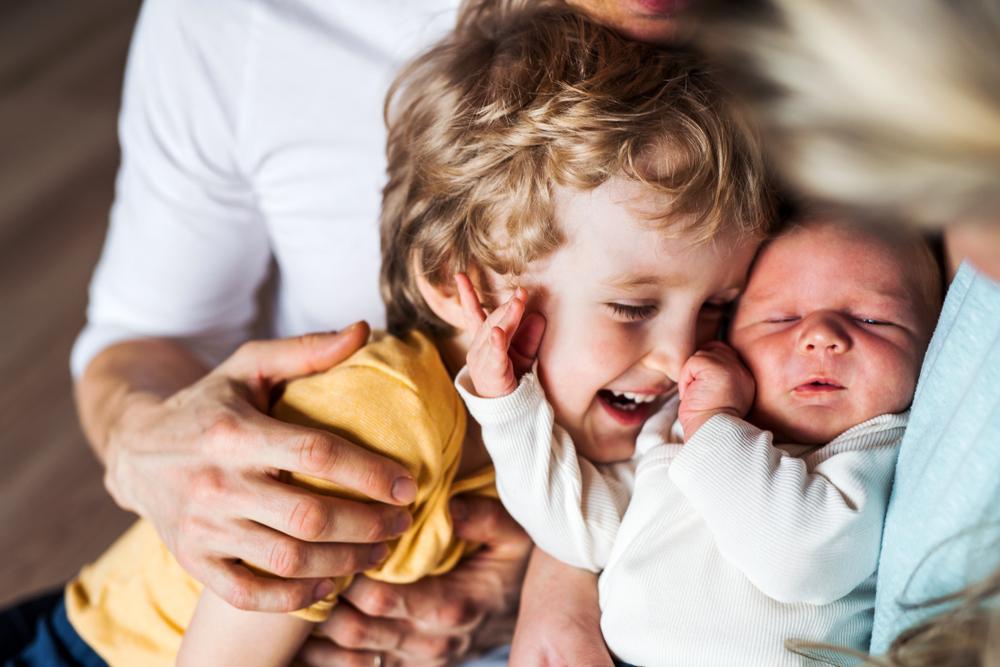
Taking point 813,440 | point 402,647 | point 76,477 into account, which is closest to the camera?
point 813,440

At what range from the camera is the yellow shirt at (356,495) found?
3.31 ft

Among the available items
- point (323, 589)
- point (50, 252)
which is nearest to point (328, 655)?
point (323, 589)

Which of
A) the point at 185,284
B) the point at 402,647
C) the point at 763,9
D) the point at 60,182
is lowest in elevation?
the point at 60,182

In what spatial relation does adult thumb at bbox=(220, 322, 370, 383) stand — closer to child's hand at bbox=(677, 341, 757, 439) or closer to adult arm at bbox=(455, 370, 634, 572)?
adult arm at bbox=(455, 370, 634, 572)

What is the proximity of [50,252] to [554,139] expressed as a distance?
78.1 inches

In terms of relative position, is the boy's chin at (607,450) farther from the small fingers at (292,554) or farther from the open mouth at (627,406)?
the small fingers at (292,554)

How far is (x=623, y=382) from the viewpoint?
104 cm

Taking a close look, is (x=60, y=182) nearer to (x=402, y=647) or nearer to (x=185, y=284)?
(x=185, y=284)

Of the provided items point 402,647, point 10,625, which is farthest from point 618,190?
point 10,625

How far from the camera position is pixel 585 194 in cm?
94

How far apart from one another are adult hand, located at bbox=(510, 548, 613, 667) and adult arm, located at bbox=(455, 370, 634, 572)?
1.2 inches

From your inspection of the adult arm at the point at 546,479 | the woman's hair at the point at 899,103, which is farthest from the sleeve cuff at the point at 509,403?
the woman's hair at the point at 899,103

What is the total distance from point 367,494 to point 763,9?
0.58m

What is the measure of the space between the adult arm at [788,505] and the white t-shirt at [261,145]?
55 centimetres
